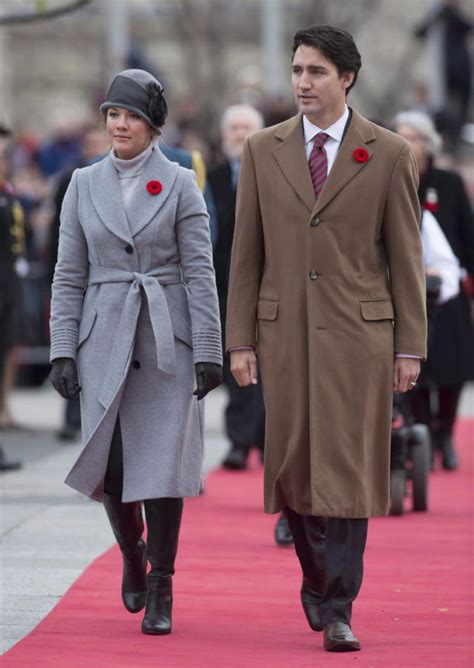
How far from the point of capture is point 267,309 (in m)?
6.39

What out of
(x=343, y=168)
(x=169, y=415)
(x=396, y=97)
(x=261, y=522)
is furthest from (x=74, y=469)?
(x=396, y=97)

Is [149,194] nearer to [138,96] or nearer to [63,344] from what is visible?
[138,96]

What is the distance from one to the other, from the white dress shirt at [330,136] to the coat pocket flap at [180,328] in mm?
726

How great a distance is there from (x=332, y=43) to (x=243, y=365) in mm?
1157

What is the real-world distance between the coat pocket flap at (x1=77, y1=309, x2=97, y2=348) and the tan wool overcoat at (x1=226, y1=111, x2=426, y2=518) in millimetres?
495

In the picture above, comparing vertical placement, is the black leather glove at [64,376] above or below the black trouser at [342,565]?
above

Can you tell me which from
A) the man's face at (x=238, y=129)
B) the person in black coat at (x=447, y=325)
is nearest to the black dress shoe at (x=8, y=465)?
the man's face at (x=238, y=129)

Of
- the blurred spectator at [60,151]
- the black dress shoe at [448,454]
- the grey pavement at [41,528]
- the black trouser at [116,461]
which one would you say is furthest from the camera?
the blurred spectator at [60,151]

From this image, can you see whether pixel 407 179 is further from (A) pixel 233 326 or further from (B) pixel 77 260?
(B) pixel 77 260

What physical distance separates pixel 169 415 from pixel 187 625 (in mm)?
818

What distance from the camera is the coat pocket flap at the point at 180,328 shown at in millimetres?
6512

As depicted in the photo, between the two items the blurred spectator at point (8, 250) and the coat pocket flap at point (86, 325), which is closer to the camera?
the coat pocket flap at point (86, 325)

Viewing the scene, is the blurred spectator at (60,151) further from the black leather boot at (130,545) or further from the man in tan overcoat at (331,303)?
the man in tan overcoat at (331,303)

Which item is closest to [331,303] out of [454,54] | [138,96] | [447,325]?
[138,96]
